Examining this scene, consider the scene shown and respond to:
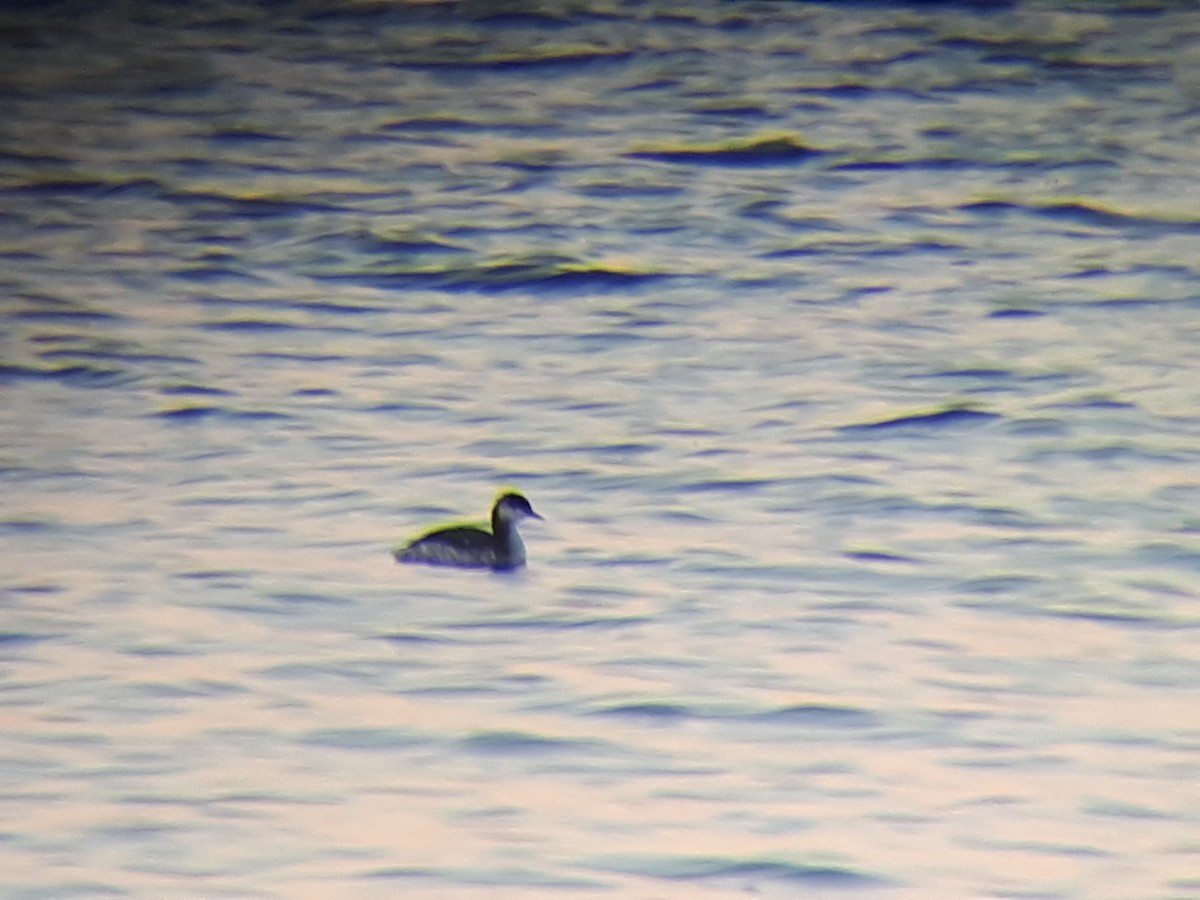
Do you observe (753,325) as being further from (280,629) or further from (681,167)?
(280,629)

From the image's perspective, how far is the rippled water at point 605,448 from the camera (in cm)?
747

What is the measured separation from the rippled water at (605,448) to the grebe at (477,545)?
100mm

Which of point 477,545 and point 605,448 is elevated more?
point 477,545

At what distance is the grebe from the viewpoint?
976cm

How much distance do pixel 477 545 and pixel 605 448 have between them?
79.2 inches

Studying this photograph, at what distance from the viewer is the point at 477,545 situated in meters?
9.74

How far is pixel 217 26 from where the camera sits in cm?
2155

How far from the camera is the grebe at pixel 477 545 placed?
384 inches

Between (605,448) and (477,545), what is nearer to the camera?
(477,545)

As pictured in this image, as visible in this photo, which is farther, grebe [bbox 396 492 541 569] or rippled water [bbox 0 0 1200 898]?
grebe [bbox 396 492 541 569]

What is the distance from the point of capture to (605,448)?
11656 mm

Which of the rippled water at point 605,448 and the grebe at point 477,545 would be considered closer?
the rippled water at point 605,448

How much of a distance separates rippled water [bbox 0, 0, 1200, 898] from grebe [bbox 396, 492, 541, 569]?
10 cm

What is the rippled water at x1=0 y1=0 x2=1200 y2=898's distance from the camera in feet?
24.5
